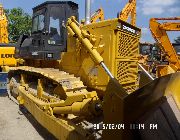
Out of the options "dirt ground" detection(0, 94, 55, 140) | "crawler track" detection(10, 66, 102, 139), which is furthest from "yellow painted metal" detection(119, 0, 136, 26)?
"crawler track" detection(10, 66, 102, 139)

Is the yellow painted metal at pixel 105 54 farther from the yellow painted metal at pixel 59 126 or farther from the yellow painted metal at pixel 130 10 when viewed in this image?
the yellow painted metal at pixel 130 10

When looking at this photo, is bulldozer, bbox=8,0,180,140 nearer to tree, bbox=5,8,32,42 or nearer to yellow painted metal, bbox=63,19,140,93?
yellow painted metal, bbox=63,19,140,93

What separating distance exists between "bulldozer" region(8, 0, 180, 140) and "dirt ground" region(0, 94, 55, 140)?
0.41 m

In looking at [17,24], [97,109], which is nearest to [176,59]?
[97,109]

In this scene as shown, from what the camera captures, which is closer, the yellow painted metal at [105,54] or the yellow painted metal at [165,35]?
the yellow painted metal at [105,54]

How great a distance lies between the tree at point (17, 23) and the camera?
44406 millimetres

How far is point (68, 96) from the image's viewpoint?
4652 mm

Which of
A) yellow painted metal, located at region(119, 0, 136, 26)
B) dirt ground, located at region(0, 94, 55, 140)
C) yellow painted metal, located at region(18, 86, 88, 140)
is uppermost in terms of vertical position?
yellow painted metal, located at region(119, 0, 136, 26)

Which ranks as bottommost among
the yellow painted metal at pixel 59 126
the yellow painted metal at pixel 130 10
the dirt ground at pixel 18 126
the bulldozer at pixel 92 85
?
the dirt ground at pixel 18 126

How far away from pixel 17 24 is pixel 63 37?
136ft

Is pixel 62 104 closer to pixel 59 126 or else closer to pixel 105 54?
pixel 59 126

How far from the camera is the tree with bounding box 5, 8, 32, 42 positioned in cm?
4441

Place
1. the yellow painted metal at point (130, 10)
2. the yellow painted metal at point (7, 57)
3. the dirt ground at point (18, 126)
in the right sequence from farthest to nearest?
the yellow painted metal at point (130, 10), the yellow painted metal at point (7, 57), the dirt ground at point (18, 126)

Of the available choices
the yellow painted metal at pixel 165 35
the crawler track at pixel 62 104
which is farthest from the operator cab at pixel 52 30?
the yellow painted metal at pixel 165 35
